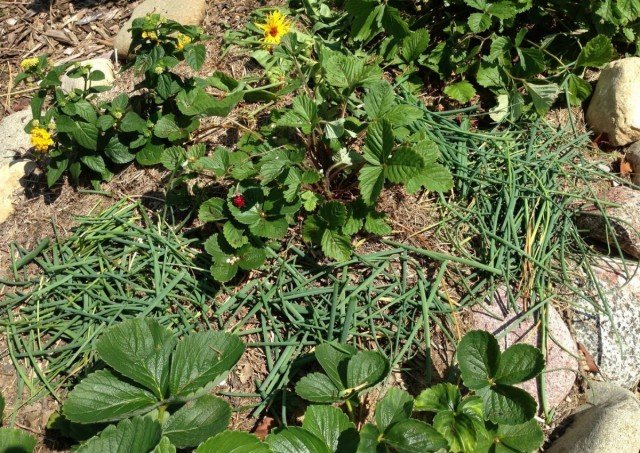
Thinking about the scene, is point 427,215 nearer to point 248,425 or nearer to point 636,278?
point 636,278

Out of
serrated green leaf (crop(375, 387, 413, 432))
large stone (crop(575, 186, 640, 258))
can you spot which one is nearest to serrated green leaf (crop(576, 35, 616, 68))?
large stone (crop(575, 186, 640, 258))

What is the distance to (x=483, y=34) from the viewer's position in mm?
2916

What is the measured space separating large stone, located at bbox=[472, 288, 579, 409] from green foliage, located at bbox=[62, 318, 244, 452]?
98 cm

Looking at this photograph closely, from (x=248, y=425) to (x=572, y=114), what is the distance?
202cm

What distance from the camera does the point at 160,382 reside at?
1902 millimetres

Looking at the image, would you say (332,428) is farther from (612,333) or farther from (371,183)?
(612,333)

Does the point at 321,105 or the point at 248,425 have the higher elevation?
the point at 321,105

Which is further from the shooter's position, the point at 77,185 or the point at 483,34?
the point at 483,34

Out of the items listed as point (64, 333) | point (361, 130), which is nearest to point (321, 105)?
point (361, 130)

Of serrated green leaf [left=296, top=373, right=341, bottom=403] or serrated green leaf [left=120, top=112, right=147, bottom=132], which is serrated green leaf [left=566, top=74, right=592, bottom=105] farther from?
serrated green leaf [left=120, top=112, right=147, bottom=132]

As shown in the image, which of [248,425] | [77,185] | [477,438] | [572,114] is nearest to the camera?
[477,438]

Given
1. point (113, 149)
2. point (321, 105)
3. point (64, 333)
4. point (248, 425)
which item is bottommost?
point (248, 425)

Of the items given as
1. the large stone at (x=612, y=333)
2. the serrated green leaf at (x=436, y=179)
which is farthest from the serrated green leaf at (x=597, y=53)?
the serrated green leaf at (x=436, y=179)

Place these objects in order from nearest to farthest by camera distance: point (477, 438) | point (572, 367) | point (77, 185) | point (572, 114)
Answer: point (477, 438) < point (572, 367) < point (77, 185) < point (572, 114)
